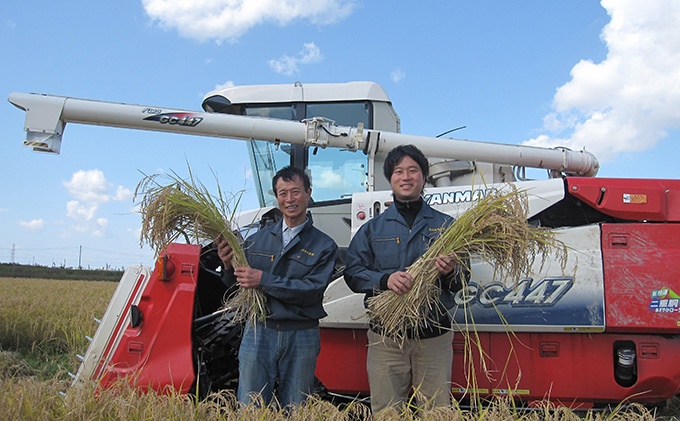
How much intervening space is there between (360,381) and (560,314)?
1.46 meters

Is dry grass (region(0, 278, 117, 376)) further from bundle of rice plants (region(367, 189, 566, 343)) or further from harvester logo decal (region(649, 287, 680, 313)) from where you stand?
harvester logo decal (region(649, 287, 680, 313))

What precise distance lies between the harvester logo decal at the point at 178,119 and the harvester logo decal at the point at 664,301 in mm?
3921

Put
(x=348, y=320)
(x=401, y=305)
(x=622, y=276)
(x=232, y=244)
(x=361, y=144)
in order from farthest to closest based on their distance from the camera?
(x=361, y=144)
(x=348, y=320)
(x=622, y=276)
(x=232, y=244)
(x=401, y=305)

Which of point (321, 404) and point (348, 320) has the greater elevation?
point (348, 320)

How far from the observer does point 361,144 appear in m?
4.55

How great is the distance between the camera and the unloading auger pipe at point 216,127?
4359 millimetres

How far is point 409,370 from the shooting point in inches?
105

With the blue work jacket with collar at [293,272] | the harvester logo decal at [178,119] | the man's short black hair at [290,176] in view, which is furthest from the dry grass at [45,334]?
the man's short black hair at [290,176]

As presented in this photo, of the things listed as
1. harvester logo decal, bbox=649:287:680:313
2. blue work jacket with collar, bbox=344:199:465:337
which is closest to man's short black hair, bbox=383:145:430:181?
blue work jacket with collar, bbox=344:199:465:337

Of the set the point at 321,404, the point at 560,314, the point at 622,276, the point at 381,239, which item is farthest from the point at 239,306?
the point at 622,276

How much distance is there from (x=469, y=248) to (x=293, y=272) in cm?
95

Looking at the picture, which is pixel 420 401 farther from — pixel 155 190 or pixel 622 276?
pixel 155 190

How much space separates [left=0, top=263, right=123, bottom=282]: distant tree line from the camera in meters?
23.5

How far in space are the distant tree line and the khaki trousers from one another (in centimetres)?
2460
